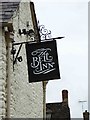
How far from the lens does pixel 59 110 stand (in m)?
30.8

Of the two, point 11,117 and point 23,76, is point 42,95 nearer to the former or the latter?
point 23,76

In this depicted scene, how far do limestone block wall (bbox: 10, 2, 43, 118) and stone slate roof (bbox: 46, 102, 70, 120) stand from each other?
46.7ft

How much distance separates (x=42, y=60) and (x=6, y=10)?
4.86ft

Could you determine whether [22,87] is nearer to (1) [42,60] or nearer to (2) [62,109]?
(1) [42,60]

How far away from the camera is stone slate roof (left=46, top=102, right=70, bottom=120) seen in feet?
97.6

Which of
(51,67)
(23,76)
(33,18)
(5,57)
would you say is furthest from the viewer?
(33,18)

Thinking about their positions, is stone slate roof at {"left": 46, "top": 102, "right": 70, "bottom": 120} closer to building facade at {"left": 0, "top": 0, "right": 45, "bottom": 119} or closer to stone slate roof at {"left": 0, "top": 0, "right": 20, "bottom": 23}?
building facade at {"left": 0, "top": 0, "right": 45, "bottom": 119}

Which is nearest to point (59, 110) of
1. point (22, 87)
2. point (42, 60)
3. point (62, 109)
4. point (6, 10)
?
point (62, 109)

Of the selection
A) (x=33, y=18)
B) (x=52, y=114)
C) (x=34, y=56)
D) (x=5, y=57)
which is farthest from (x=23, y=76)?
(x=52, y=114)

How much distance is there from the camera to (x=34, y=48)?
10.0 metres

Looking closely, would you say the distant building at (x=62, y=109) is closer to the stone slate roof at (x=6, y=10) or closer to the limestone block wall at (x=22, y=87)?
the limestone block wall at (x=22, y=87)

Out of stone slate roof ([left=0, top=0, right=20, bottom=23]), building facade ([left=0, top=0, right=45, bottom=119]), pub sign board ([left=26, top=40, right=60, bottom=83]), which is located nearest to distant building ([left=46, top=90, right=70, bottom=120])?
building facade ([left=0, top=0, right=45, bottom=119])

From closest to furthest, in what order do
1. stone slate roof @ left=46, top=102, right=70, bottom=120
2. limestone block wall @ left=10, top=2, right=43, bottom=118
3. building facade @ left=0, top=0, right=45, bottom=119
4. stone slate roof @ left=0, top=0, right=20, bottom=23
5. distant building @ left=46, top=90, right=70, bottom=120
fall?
building facade @ left=0, top=0, right=45, bottom=119, stone slate roof @ left=0, top=0, right=20, bottom=23, limestone block wall @ left=10, top=2, right=43, bottom=118, stone slate roof @ left=46, top=102, right=70, bottom=120, distant building @ left=46, top=90, right=70, bottom=120

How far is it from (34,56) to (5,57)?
1.02m
